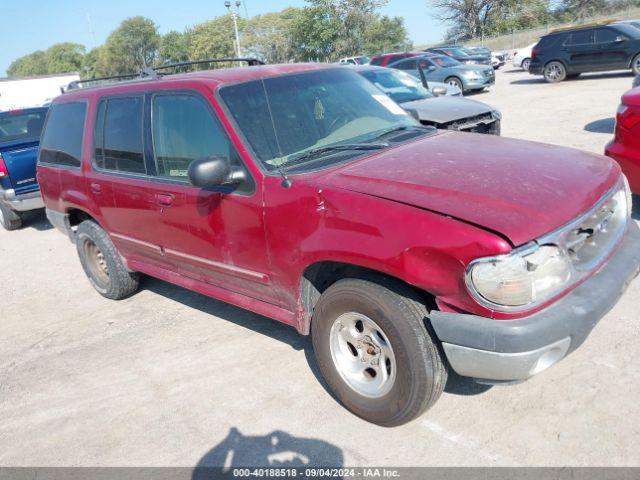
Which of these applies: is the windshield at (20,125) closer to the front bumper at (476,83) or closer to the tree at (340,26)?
the front bumper at (476,83)

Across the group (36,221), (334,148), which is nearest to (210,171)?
(334,148)

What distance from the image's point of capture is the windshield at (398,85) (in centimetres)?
919

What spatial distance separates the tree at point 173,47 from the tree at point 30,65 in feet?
140

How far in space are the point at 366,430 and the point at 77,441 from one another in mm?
1745

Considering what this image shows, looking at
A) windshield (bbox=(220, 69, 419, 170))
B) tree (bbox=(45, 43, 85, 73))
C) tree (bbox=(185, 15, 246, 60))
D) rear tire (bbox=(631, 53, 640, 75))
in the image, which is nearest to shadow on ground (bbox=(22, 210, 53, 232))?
windshield (bbox=(220, 69, 419, 170))

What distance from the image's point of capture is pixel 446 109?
806 cm

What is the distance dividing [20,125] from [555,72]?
53.4 ft

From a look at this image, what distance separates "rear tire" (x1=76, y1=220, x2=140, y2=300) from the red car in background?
470cm

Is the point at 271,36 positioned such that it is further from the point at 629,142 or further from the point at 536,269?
the point at 536,269

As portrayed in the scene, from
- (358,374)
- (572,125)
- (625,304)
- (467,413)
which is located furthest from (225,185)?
(572,125)

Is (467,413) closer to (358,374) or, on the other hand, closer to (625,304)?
(358,374)

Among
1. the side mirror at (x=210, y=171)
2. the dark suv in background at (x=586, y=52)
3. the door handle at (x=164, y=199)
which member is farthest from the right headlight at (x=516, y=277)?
the dark suv in background at (x=586, y=52)

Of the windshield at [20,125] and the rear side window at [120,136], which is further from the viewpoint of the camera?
the windshield at [20,125]

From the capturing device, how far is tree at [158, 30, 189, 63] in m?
76.3
